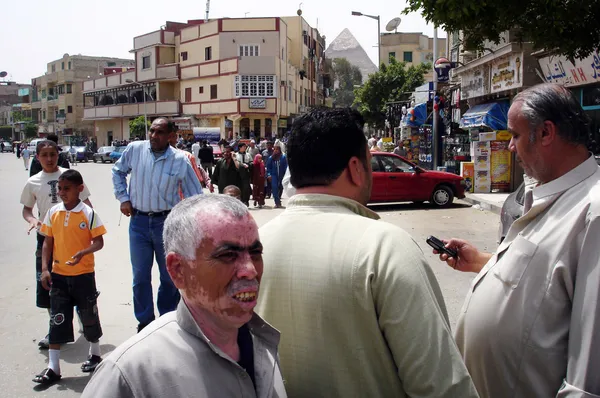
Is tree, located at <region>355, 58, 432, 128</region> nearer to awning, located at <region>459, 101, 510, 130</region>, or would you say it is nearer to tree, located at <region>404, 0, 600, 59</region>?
awning, located at <region>459, 101, 510, 130</region>

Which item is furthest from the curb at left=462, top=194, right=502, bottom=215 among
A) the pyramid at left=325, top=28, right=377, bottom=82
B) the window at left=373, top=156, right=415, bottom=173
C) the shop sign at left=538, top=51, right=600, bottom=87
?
the pyramid at left=325, top=28, right=377, bottom=82

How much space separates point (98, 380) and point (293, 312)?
24.4 inches

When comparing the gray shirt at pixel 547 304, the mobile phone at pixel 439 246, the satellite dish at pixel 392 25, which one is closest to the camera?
the gray shirt at pixel 547 304

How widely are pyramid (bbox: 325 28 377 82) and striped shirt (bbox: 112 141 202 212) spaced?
322ft

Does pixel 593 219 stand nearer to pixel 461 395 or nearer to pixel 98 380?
pixel 461 395

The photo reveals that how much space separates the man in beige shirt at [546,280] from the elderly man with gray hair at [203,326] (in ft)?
3.11

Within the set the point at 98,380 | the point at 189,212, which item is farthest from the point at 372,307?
the point at 98,380

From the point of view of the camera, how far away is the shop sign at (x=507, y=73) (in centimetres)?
1700

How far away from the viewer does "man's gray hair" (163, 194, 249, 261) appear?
4.92ft

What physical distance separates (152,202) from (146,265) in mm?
566

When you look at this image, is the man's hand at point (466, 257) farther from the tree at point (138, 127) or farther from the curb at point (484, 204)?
the tree at point (138, 127)

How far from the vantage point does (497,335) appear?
2.15 metres

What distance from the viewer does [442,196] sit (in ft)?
52.5

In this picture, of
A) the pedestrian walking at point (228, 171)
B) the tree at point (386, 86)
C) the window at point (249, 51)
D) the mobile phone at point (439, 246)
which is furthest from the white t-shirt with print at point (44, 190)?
the window at point (249, 51)
